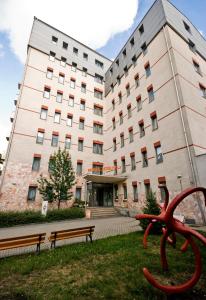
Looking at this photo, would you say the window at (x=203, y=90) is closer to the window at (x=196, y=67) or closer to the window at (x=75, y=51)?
the window at (x=196, y=67)

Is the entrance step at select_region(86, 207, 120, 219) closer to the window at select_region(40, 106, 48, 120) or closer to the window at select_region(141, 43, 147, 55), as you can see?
the window at select_region(40, 106, 48, 120)

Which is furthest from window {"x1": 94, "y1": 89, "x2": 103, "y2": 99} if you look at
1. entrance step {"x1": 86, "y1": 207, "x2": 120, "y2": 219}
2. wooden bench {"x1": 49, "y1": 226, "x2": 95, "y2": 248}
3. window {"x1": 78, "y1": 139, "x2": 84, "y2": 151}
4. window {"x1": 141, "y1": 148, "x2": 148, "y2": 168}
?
wooden bench {"x1": 49, "y1": 226, "x2": 95, "y2": 248}

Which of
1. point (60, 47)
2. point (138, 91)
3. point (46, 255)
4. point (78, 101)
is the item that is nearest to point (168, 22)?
point (138, 91)

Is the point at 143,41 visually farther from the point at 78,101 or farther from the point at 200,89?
the point at 78,101

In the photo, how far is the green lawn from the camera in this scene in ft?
13.2

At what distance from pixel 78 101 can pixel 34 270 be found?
80.4 feet

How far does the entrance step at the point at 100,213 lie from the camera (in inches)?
709

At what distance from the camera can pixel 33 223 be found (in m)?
14.9

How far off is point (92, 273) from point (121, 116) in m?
21.7

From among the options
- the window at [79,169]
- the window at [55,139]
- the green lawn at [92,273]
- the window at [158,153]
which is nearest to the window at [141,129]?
the window at [158,153]

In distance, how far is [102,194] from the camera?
2438 cm

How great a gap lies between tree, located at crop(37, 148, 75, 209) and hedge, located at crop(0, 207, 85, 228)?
1.98m

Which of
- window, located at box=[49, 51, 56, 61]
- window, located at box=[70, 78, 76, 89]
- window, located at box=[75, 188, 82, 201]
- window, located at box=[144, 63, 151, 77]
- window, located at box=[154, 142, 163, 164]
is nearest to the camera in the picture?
window, located at box=[154, 142, 163, 164]

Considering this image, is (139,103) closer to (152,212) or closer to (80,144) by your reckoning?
(80,144)
